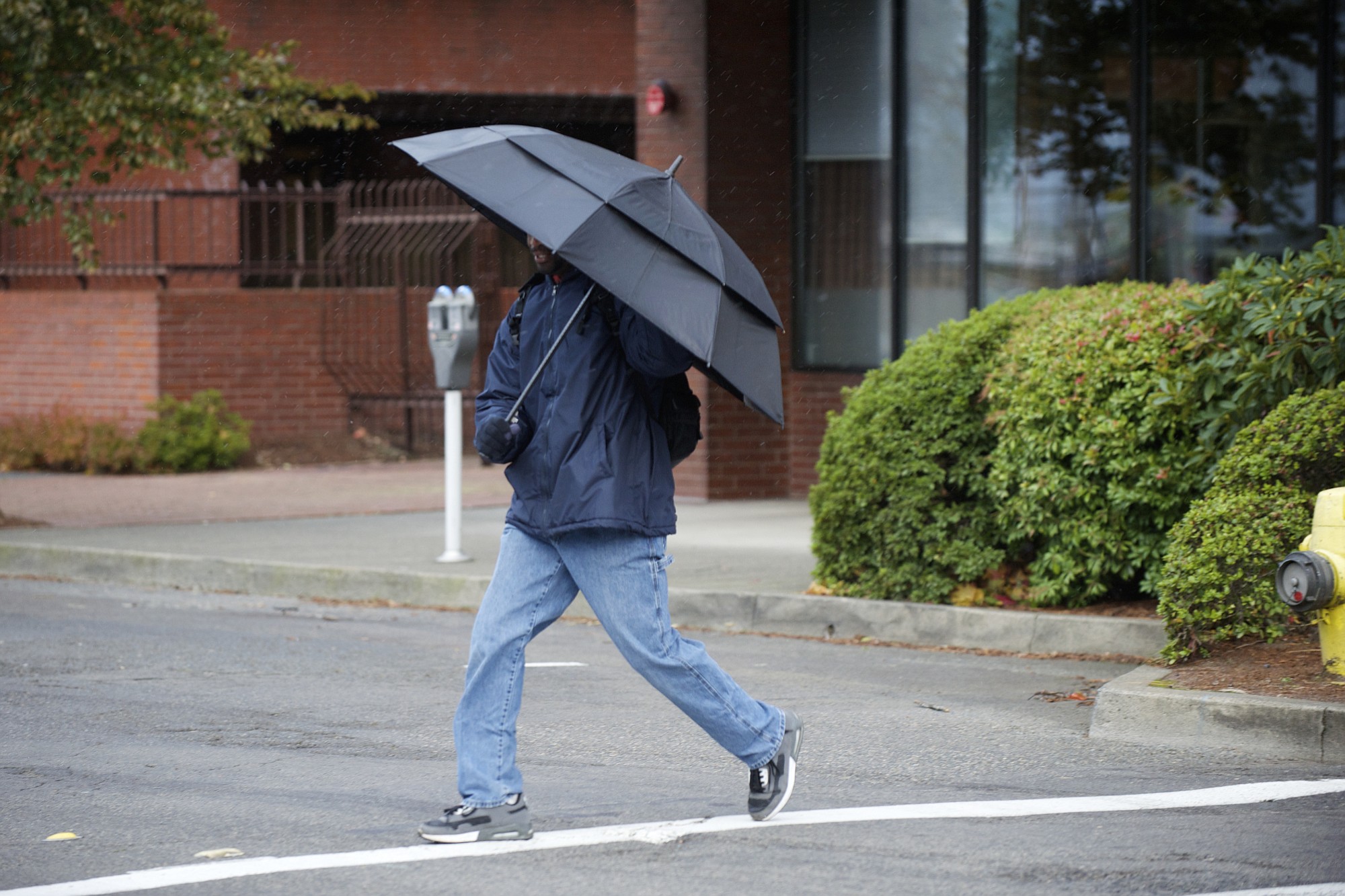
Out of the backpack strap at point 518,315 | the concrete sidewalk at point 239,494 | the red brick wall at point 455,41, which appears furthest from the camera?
the red brick wall at point 455,41

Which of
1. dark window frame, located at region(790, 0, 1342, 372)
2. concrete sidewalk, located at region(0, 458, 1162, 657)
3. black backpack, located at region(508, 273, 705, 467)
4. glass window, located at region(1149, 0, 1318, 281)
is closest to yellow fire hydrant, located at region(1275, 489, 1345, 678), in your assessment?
concrete sidewalk, located at region(0, 458, 1162, 657)

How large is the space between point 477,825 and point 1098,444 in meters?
4.17

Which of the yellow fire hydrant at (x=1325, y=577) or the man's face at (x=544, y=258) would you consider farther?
the yellow fire hydrant at (x=1325, y=577)

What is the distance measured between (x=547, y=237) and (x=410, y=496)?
10577 millimetres

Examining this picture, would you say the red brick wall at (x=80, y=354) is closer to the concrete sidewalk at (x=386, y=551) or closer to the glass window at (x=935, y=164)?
the concrete sidewalk at (x=386, y=551)

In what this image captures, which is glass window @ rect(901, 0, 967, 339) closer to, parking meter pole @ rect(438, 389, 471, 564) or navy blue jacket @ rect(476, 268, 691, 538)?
parking meter pole @ rect(438, 389, 471, 564)

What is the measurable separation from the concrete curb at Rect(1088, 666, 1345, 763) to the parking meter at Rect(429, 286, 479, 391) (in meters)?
5.10

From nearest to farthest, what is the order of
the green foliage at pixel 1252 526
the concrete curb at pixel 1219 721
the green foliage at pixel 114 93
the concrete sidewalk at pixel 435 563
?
the concrete curb at pixel 1219 721, the concrete sidewalk at pixel 435 563, the green foliage at pixel 1252 526, the green foliage at pixel 114 93

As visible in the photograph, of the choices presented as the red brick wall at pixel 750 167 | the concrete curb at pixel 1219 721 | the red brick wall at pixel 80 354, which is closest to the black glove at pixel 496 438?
the concrete curb at pixel 1219 721

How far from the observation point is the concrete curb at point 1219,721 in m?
5.83

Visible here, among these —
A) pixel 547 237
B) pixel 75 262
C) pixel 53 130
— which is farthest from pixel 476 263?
pixel 547 237

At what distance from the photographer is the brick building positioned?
12.0 m

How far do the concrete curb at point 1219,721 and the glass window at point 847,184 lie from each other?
7429 mm

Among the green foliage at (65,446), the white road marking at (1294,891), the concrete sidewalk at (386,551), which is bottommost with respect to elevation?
the white road marking at (1294,891)
